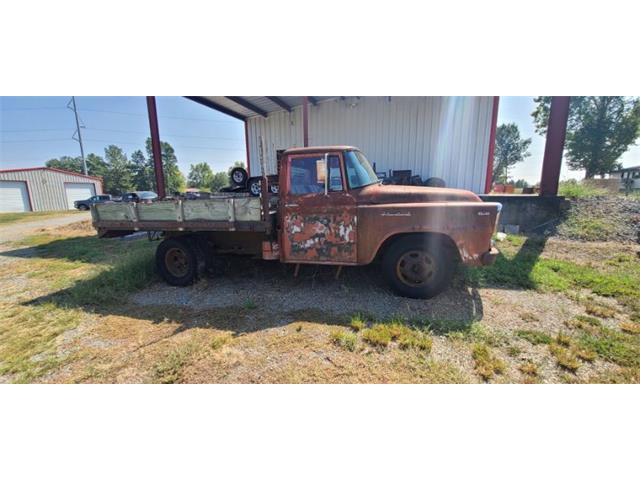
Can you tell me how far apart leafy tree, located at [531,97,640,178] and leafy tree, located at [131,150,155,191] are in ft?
211

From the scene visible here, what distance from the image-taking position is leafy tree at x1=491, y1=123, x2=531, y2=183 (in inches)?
2165

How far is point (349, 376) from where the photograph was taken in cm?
245

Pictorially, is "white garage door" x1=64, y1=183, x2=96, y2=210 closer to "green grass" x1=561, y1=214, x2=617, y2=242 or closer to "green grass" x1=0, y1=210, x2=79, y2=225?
"green grass" x1=0, y1=210, x2=79, y2=225

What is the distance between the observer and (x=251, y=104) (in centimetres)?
1105

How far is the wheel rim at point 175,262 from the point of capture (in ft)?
15.8

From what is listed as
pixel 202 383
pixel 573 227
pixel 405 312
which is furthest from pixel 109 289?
pixel 573 227

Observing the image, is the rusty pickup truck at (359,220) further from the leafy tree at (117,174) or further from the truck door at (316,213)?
the leafy tree at (117,174)

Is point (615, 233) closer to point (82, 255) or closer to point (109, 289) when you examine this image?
point (109, 289)

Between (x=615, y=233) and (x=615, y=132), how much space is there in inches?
1233

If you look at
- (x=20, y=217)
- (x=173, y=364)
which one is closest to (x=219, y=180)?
(x=20, y=217)

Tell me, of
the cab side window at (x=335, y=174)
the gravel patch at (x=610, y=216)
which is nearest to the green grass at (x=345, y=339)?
the cab side window at (x=335, y=174)

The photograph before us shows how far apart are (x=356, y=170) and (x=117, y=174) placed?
2577 inches

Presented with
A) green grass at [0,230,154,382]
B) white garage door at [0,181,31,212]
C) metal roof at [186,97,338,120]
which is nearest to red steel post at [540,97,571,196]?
metal roof at [186,97,338,120]

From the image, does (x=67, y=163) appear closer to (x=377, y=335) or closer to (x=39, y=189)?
(x=39, y=189)
